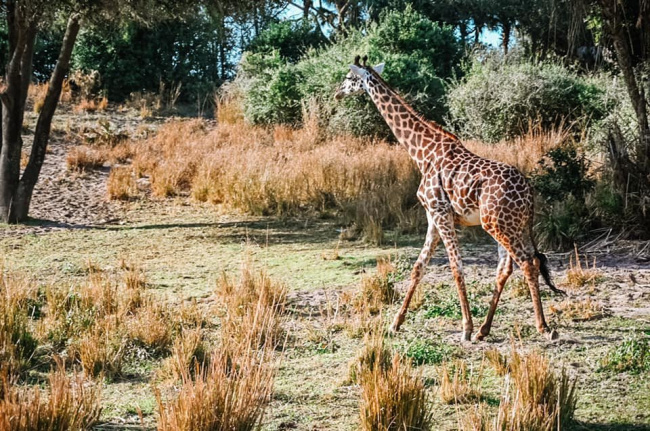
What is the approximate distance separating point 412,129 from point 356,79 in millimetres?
920

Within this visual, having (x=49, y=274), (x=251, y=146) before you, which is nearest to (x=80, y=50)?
(x=251, y=146)

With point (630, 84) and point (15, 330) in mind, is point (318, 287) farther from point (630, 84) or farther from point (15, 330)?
point (630, 84)

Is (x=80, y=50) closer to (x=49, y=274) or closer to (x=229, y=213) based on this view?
(x=229, y=213)

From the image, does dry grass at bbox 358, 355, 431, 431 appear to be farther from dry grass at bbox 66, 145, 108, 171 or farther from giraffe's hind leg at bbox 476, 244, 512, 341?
dry grass at bbox 66, 145, 108, 171

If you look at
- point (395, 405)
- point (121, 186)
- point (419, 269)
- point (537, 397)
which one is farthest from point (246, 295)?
point (121, 186)

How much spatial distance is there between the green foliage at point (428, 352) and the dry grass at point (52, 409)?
8.12 ft

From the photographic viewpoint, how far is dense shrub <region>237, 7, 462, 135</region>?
1867 cm

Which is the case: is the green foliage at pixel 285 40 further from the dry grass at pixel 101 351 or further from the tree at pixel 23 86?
the dry grass at pixel 101 351

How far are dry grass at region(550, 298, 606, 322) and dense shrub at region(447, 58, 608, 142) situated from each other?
10207mm

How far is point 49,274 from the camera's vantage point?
9.59 metres

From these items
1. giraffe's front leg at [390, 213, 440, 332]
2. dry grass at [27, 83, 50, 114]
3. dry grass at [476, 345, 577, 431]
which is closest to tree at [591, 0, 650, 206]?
giraffe's front leg at [390, 213, 440, 332]

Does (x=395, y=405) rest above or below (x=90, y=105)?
below

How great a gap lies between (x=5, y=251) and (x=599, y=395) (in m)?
8.61

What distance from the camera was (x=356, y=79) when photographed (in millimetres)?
7602
